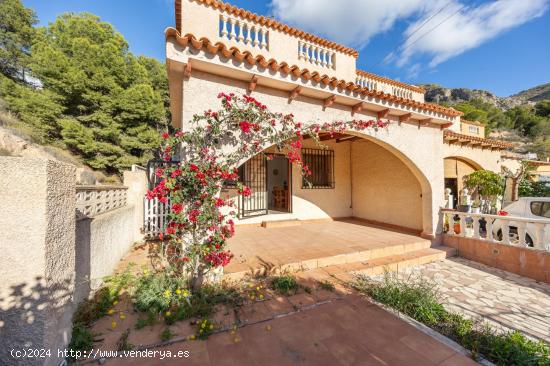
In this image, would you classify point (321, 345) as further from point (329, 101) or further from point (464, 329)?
point (329, 101)

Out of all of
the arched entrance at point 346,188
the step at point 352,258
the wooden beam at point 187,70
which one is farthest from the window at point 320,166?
the wooden beam at point 187,70

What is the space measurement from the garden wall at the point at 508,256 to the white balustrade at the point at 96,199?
27.3ft

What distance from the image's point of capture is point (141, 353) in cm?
219

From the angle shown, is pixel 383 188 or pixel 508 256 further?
pixel 383 188

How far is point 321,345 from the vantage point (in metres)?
2.33

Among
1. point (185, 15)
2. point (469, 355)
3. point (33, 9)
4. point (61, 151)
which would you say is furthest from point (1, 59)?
point (469, 355)

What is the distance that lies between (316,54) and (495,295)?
7764 mm

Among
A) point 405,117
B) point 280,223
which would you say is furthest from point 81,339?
point 405,117

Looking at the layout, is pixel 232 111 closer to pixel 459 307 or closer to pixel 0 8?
pixel 459 307

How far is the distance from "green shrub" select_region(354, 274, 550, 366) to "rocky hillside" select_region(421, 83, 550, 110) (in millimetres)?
65345

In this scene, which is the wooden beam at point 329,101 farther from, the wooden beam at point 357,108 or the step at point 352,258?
the step at point 352,258

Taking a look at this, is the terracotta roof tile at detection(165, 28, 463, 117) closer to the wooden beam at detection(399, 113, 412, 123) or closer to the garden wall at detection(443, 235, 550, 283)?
the wooden beam at detection(399, 113, 412, 123)

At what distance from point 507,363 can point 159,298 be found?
4164 mm

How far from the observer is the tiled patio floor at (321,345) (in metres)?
2.12
